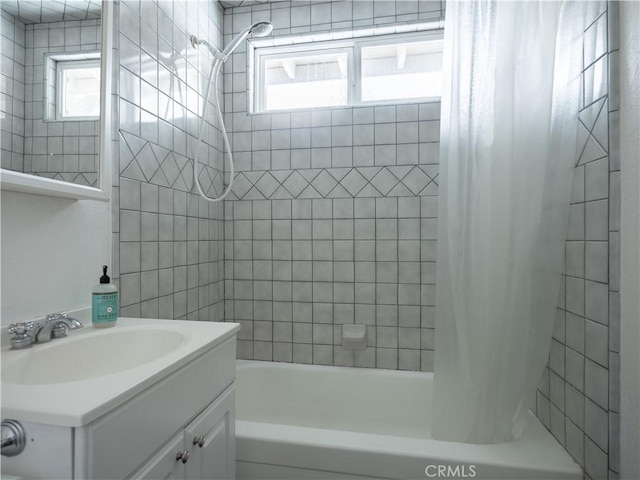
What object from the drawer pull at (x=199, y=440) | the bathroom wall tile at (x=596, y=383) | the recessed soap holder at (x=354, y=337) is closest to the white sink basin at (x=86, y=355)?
the drawer pull at (x=199, y=440)

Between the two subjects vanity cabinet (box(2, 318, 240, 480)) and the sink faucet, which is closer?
vanity cabinet (box(2, 318, 240, 480))

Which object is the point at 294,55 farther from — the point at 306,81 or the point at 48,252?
the point at 48,252

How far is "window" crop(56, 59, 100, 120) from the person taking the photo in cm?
102

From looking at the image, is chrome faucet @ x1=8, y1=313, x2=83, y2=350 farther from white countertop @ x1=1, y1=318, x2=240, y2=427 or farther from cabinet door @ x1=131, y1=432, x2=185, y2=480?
cabinet door @ x1=131, y1=432, x2=185, y2=480

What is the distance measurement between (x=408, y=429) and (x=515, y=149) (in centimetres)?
147

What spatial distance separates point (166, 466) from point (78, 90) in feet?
3.56

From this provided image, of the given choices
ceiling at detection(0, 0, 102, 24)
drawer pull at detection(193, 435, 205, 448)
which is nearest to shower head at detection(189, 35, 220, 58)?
ceiling at detection(0, 0, 102, 24)

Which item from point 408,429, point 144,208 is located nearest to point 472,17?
point 144,208

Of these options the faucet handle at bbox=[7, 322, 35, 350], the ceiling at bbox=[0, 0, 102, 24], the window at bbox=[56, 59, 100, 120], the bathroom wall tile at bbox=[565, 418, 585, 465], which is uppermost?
the ceiling at bbox=[0, 0, 102, 24]

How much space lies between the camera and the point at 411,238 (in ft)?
6.43

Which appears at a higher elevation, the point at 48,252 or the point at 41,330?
the point at 48,252

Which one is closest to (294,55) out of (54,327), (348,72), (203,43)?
(348,72)

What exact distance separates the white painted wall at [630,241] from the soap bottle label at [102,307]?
1489 mm

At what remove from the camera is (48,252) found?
102cm
